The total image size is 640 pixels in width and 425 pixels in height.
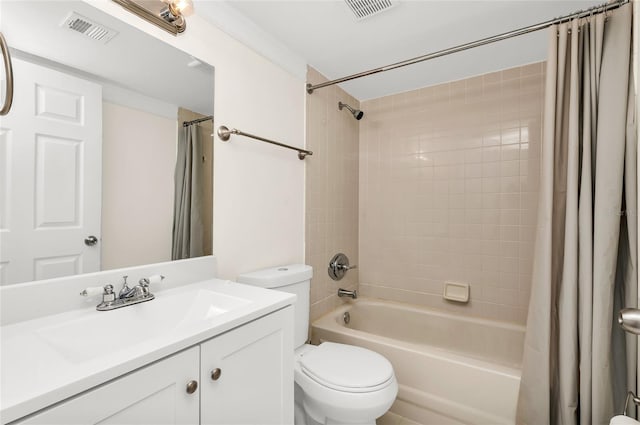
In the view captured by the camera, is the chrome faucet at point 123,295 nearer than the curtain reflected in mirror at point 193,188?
Yes

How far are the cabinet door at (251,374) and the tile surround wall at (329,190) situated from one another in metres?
0.98

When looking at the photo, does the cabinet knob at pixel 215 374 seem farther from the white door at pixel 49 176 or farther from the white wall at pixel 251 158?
the white wall at pixel 251 158

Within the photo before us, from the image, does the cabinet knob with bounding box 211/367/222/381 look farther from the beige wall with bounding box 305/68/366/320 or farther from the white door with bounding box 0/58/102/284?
the beige wall with bounding box 305/68/366/320

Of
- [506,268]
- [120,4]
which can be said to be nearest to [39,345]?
[120,4]

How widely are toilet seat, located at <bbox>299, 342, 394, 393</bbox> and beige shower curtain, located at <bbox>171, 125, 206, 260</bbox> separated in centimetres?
77

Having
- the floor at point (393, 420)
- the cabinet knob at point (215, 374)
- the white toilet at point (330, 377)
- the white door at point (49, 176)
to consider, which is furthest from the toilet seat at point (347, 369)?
the white door at point (49, 176)

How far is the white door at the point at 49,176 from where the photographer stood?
2.78 ft

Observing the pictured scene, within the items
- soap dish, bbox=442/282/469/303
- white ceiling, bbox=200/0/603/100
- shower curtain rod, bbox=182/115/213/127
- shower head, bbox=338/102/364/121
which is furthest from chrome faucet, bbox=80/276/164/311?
soap dish, bbox=442/282/469/303

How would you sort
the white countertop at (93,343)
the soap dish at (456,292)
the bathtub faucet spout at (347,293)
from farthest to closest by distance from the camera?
1. the bathtub faucet spout at (347,293)
2. the soap dish at (456,292)
3. the white countertop at (93,343)

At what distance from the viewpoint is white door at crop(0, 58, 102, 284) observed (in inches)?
33.3

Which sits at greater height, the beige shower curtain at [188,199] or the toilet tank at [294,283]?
the beige shower curtain at [188,199]

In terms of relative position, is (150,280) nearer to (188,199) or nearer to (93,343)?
(93,343)

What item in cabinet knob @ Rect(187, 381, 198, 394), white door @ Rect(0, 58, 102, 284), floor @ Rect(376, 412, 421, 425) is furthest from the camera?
floor @ Rect(376, 412, 421, 425)

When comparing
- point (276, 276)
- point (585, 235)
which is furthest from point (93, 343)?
point (585, 235)
